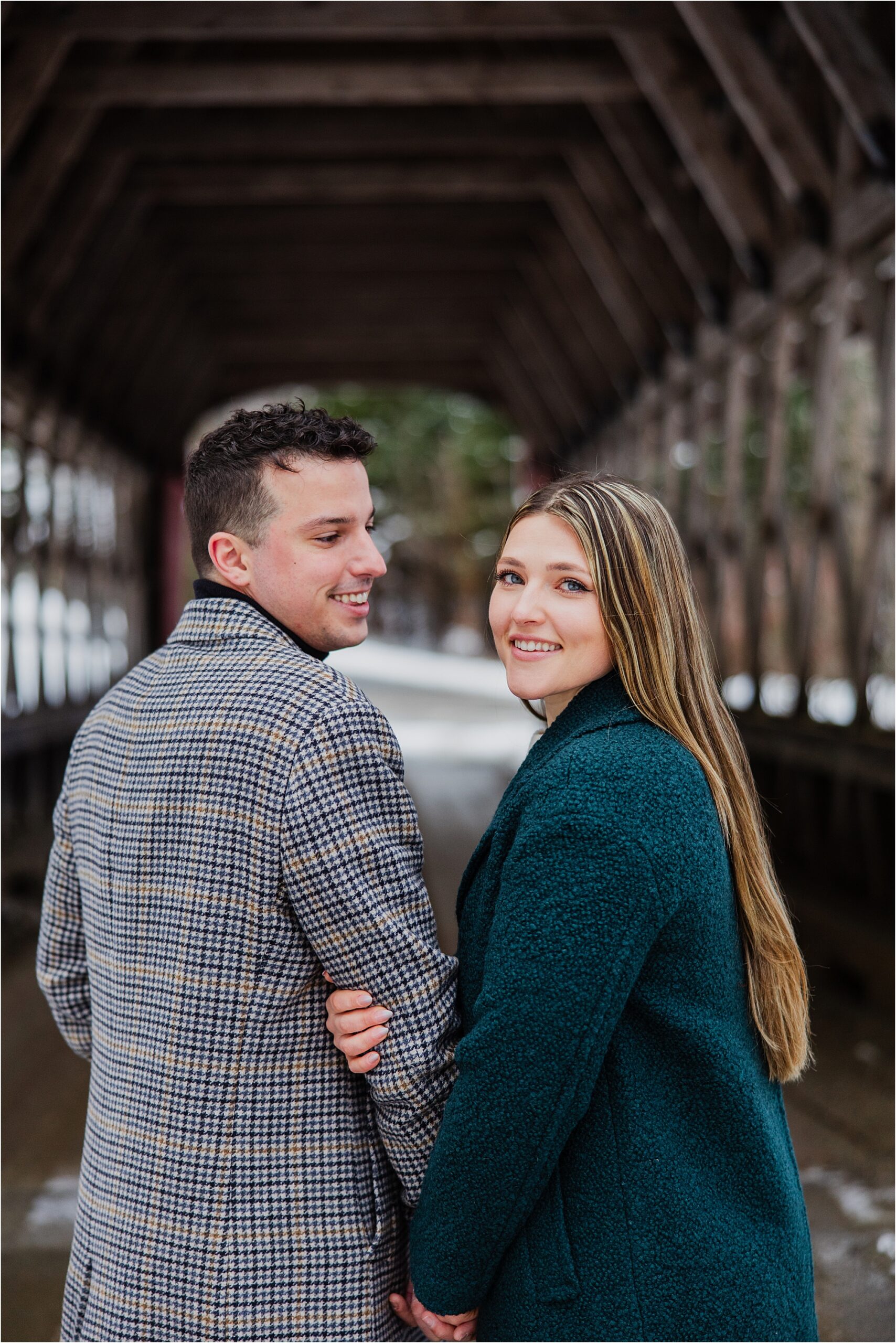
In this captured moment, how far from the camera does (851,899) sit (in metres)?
6.40

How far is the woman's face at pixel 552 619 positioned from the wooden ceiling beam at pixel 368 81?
690 centimetres

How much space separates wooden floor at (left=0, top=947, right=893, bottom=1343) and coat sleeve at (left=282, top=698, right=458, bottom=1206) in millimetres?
1908

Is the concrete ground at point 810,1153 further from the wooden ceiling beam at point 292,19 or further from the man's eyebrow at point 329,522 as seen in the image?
the wooden ceiling beam at point 292,19

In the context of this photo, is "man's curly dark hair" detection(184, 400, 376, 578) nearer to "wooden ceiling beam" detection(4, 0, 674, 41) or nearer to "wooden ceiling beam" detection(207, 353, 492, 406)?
"wooden ceiling beam" detection(4, 0, 674, 41)

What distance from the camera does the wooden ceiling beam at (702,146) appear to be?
278 inches

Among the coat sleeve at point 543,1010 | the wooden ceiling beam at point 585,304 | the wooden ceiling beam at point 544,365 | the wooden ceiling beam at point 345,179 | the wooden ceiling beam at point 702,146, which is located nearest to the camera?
the coat sleeve at point 543,1010

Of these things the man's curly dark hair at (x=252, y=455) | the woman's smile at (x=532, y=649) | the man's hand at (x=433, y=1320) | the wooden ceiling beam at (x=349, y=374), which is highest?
the wooden ceiling beam at (x=349, y=374)

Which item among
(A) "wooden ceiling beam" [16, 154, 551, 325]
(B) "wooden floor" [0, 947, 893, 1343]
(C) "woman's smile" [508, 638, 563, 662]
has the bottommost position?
(B) "wooden floor" [0, 947, 893, 1343]

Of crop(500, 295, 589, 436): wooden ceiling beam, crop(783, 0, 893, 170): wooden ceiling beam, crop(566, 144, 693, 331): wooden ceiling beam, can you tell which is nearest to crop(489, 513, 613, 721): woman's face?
crop(783, 0, 893, 170): wooden ceiling beam

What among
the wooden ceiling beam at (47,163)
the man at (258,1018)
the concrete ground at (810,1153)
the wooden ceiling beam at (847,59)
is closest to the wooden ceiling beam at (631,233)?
the wooden ceiling beam at (47,163)

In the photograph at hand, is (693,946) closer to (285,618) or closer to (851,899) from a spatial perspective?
(285,618)

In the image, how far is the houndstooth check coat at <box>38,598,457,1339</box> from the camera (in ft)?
4.89

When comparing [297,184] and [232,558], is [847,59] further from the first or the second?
[297,184]

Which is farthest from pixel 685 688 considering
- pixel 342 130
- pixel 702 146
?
pixel 342 130
